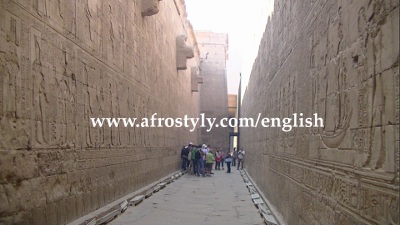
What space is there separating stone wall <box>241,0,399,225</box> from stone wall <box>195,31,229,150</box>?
897 inches

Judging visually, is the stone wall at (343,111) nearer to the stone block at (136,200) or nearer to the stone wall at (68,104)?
the stone wall at (68,104)

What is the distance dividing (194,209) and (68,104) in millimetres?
3205

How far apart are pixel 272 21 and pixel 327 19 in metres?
4.40

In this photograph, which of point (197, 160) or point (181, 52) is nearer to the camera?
point (197, 160)

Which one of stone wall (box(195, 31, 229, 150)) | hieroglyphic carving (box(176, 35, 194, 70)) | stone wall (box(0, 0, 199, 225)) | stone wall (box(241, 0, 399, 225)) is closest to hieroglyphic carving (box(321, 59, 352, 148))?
stone wall (box(241, 0, 399, 225))

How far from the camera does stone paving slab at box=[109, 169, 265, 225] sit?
6109 millimetres

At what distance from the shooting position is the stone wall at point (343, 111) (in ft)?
7.03

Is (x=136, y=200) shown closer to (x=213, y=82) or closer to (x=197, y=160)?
(x=197, y=160)

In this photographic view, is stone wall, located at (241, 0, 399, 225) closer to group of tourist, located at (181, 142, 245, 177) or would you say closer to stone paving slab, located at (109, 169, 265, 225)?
stone paving slab, located at (109, 169, 265, 225)

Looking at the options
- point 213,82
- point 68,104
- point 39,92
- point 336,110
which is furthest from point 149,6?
point 213,82

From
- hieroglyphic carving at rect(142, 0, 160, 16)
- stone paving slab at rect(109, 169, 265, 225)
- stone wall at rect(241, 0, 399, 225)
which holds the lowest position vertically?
stone paving slab at rect(109, 169, 265, 225)

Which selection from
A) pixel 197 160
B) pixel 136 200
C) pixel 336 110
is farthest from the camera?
pixel 197 160

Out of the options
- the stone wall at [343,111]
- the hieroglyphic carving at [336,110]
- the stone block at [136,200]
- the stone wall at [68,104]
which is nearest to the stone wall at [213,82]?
the stone wall at [68,104]

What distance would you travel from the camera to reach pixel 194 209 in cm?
720
